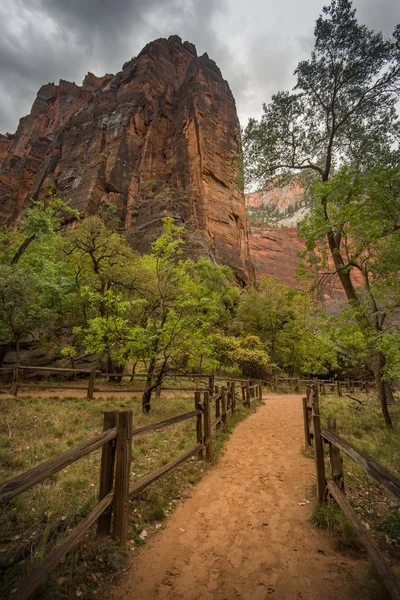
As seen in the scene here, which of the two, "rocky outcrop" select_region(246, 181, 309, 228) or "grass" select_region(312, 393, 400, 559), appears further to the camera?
"rocky outcrop" select_region(246, 181, 309, 228)

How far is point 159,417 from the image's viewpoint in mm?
9539

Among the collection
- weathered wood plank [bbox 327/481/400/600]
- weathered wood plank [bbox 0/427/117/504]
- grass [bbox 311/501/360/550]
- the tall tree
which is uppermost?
the tall tree

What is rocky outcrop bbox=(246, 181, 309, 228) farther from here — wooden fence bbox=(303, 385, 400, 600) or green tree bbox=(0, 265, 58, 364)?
wooden fence bbox=(303, 385, 400, 600)

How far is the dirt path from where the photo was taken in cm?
268

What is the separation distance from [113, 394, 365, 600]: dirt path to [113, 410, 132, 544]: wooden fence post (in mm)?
334

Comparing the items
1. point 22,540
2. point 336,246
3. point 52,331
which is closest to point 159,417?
point 22,540

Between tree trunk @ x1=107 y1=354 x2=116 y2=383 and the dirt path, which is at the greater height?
tree trunk @ x1=107 y1=354 x2=116 y2=383

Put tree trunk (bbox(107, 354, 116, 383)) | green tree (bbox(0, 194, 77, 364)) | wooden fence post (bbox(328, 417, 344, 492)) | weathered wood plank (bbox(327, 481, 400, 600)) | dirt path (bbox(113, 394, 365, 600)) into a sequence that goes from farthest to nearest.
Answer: tree trunk (bbox(107, 354, 116, 383)), green tree (bbox(0, 194, 77, 364)), wooden fence post (bbox(328, 417, 344, 492)), dirt path (bbox(113, 394, 365, 600)), weathered wood plank (bbox(327, 481, 400, 600))

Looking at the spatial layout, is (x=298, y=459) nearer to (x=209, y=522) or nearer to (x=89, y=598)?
(x=209, y=522)


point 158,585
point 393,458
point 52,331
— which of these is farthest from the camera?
point 52,331

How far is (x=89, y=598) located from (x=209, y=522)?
1.98 meters

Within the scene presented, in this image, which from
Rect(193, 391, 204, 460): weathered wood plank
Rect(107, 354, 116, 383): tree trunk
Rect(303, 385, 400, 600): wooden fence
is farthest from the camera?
Rect(107, 354, 116, 383): tree trunk

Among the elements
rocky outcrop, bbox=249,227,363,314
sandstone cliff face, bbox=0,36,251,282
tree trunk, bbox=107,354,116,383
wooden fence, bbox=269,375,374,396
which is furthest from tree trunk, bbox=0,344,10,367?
rocky outcrop, bbox=249,227,363,314

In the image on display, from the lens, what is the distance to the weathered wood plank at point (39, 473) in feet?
6.05
